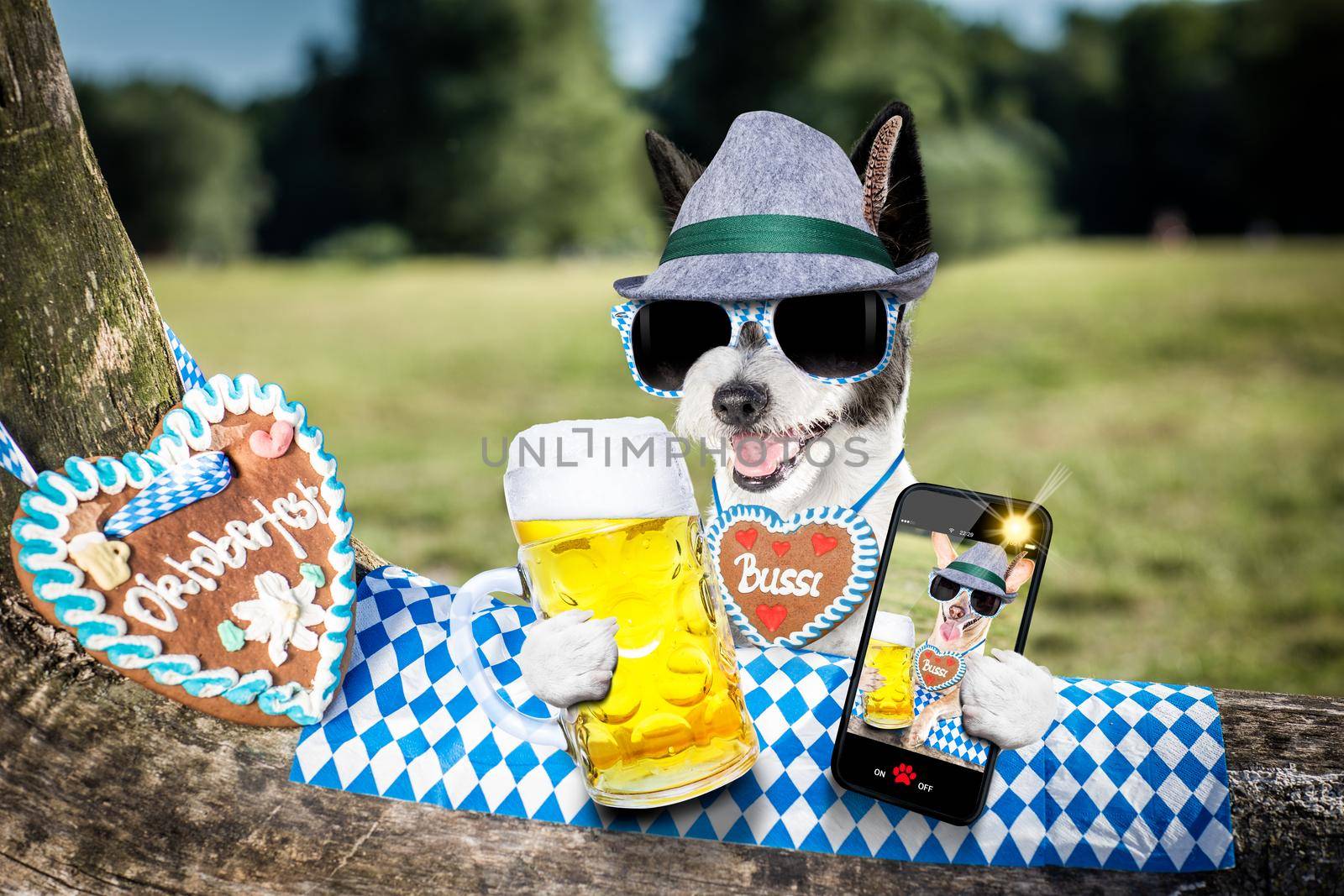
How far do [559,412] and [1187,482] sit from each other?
4309mm

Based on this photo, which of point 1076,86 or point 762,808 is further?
point 1076,86

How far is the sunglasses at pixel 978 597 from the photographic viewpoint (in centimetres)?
118

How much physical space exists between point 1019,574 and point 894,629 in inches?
7.5

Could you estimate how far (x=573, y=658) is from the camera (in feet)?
3.57

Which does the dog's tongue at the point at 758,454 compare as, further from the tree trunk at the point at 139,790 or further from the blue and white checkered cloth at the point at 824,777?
the tree trunk at the point at 139,790

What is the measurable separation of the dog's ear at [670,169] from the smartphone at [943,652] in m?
0.64

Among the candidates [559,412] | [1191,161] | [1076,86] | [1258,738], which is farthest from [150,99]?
[1258,738]

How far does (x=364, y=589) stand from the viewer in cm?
147

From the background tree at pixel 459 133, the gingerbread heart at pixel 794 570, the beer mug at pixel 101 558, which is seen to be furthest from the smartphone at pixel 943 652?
the background tree at pixel 459 133

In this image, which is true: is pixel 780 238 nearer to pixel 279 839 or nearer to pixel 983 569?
pixel 983 569

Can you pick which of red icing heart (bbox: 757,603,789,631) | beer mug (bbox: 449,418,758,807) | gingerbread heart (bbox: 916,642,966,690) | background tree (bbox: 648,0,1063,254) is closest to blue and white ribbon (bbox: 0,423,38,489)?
beer mug (bbox: 449,418,758,807)

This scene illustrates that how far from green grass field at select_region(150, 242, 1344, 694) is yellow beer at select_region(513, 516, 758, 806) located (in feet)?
1.45

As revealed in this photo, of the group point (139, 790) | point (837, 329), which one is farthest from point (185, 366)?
point (837, 329)

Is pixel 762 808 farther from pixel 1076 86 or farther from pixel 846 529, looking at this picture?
pixel 1076 86
